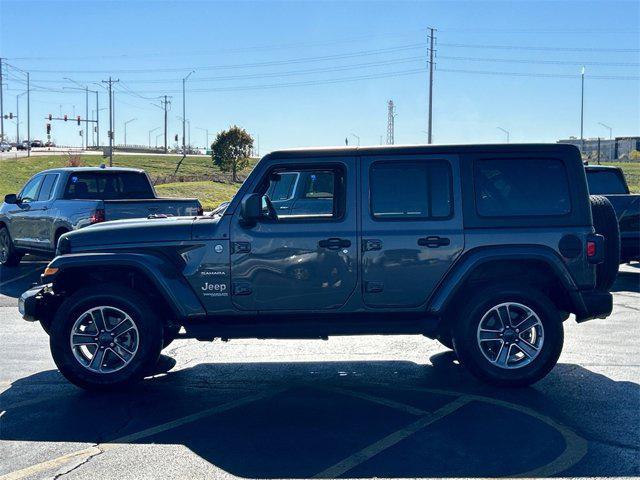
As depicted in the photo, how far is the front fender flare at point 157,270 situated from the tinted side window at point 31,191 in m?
8.51

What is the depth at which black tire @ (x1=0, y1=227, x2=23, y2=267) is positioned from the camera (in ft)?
50.6

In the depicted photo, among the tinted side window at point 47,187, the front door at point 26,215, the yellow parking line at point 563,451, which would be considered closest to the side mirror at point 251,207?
the yellow parking line at point 563,451

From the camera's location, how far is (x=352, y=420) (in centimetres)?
583

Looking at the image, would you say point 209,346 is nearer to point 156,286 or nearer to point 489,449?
point 156,286

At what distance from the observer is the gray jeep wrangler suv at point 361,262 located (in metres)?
6.71

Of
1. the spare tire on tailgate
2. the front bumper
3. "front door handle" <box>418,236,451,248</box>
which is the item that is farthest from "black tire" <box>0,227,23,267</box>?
the spare tire on tailgate

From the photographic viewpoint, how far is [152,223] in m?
6.91

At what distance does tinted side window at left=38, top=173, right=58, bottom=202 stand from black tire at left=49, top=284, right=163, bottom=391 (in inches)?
309

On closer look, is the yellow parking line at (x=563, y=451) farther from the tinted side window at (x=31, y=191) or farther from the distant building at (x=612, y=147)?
the distant building at (x=612, y=147)

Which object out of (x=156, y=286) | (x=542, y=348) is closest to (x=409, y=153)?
(x=542, y=348)

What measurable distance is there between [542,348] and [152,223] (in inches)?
140

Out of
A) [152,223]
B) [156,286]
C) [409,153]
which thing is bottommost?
[156,286]

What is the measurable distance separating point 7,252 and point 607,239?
12.0 metres

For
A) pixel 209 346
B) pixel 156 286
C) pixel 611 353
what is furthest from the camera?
pixel 209 346
